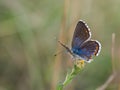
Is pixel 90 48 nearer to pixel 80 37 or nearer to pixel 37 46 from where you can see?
pixel 80 37

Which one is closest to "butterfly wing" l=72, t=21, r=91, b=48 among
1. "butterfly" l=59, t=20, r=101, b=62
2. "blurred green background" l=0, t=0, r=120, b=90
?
"butterfly" l=59, t=20, r=101, b=62

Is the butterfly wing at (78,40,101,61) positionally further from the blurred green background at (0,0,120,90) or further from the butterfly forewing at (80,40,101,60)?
the blurred green background at (0,0,120,90)

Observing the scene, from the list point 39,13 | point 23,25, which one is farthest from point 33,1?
point 23,25

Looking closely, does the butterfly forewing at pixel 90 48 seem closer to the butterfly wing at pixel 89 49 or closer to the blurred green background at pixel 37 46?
the butterfly wing at pixel 89 49

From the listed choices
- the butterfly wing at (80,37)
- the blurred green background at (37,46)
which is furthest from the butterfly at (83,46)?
the blurred green background at (37,46)

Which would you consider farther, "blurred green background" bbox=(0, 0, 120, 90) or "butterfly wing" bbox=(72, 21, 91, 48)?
"blurred green background" bbox=(0, 0, 120, 90)

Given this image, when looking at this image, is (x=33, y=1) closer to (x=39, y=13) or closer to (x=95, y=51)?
(x=39, y=13)

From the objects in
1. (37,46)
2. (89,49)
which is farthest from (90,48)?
(37,46)
